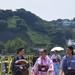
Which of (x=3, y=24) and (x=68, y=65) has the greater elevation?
(x=3, y=24)

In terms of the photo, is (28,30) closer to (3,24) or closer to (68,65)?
(3,24)

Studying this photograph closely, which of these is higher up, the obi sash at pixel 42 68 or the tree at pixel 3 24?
the tree at pixel 3 24

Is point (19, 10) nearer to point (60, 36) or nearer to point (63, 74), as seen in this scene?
point (60, 36)

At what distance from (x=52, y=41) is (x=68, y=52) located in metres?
165

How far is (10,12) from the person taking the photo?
607 ft

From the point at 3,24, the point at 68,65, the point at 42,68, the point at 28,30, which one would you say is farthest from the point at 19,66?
the point at 28,30

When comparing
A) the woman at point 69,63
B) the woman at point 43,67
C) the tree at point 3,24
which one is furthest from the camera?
the tree at point 3,24

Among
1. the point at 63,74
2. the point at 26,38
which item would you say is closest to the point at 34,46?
the point at 26,38

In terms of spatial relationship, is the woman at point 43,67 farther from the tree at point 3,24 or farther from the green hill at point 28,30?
the tree at point 3,24

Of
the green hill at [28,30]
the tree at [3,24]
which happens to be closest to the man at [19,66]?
the green hill at [28,30]

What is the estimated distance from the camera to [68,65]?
1037 cm

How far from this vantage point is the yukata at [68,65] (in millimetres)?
10352

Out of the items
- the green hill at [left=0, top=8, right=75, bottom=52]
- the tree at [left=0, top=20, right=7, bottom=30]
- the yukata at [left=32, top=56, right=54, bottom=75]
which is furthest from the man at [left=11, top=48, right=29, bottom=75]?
the tree at [left=0, top=20, right=7, bottom=30]

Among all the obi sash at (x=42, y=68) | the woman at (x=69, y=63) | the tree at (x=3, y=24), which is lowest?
the obi sash at (x=42, y=68)
